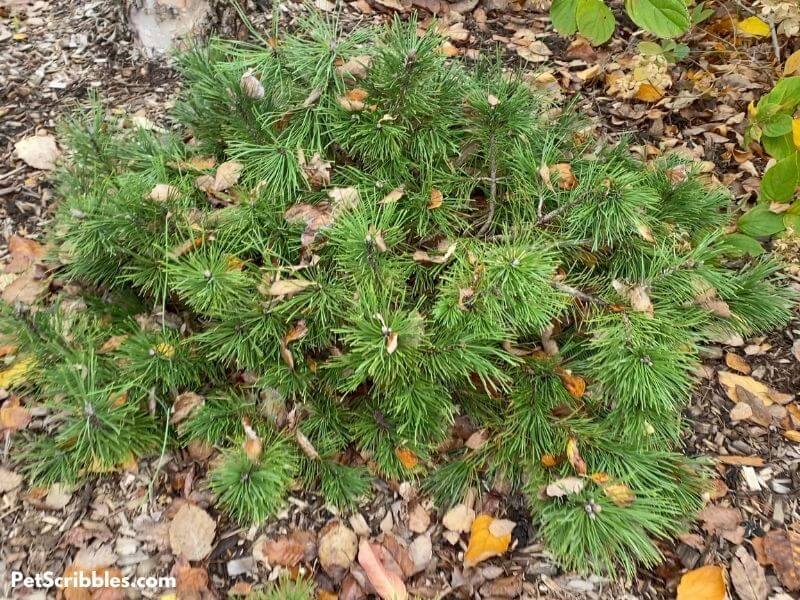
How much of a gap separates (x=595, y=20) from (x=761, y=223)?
777mm

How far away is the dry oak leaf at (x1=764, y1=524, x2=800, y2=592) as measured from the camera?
1472 millimetres

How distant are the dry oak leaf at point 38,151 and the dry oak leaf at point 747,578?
2525 mm

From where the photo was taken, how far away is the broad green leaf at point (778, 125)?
1.73 metres

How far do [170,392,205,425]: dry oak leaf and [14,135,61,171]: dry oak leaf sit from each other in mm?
1226

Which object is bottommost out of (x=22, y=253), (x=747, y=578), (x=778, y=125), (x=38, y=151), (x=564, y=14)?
(x=747, y=578)

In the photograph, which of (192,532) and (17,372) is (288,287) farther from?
(17,372)

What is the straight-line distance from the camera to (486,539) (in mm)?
1511

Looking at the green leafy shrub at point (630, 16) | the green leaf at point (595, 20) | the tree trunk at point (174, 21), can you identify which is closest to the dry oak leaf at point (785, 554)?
the green leafy shrub at point (630, 16)

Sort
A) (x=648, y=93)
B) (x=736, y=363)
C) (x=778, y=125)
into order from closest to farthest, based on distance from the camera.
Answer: (x=778, y=125), (x=736, y=363), (x=648, y=93)

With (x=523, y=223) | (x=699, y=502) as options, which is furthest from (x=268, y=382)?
(x=699, y=502)

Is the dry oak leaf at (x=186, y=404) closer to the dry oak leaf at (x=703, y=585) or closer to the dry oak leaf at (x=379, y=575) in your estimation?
the dry oak leaf at (x=379, y=575)

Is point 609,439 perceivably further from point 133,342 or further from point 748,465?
point 133,342

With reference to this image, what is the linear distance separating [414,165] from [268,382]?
70cm

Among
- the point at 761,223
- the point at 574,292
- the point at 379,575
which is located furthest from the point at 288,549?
the point at 761,223
